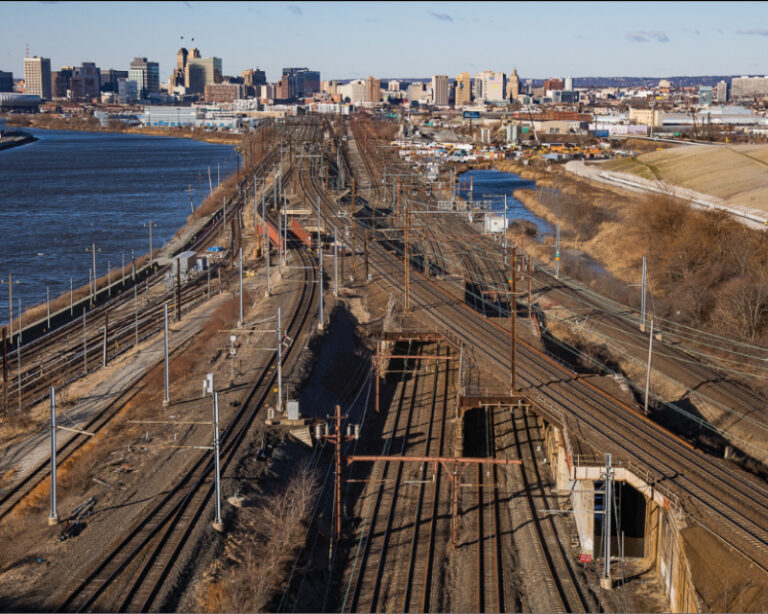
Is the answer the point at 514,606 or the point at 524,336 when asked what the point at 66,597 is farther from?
the point at 524,336

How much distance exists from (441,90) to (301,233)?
155624mm

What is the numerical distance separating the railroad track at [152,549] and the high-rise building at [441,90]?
6681 inches

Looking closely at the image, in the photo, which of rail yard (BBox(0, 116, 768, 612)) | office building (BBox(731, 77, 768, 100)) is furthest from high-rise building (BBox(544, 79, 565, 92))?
rail yard (BBox(0, 116, 768, 612))

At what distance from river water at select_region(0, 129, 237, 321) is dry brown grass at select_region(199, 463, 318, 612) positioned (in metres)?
14.7

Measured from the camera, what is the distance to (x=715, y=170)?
40500mm

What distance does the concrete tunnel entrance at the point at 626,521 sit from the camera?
38.4 ft

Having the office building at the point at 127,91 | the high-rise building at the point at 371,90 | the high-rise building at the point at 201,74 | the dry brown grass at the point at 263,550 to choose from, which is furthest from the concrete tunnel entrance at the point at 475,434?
the high-rise building at the point at 201,74

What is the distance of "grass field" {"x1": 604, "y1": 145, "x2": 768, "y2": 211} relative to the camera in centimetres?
3388

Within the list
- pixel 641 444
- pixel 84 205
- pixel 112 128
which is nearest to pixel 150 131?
pixel 112 128

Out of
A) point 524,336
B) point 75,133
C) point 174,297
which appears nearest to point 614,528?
point 524,336

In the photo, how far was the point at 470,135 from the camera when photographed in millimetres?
89312

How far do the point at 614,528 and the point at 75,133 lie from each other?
123 meters

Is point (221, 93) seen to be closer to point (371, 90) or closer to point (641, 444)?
point (371, 90)

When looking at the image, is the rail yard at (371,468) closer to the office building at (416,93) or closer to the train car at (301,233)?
the train car at (301,233)
